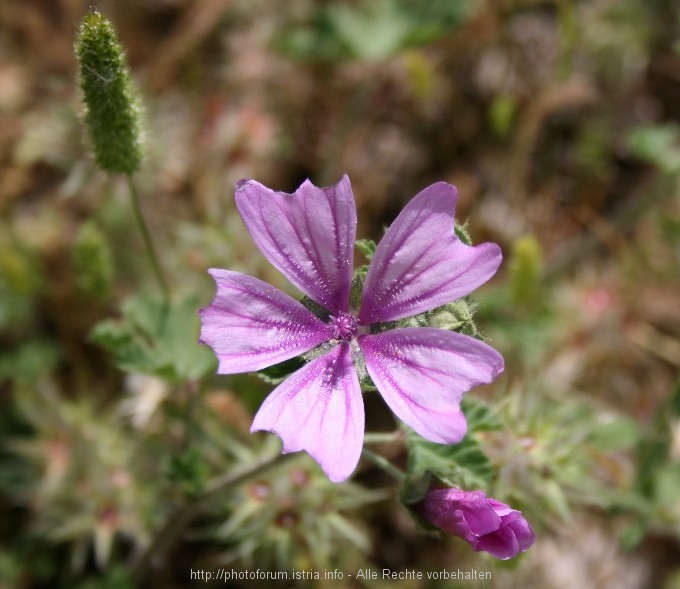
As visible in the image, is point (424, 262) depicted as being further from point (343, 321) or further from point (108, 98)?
point (108, 98)

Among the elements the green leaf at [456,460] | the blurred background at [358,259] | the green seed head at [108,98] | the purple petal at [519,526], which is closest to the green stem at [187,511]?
the blurred background at [358,259]

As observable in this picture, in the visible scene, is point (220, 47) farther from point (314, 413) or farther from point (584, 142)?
point (314, 413)

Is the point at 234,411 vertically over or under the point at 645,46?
under

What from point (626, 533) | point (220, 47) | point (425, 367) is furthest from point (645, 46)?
point (425, 367)

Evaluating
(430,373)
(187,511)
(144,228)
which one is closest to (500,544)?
(430,373)

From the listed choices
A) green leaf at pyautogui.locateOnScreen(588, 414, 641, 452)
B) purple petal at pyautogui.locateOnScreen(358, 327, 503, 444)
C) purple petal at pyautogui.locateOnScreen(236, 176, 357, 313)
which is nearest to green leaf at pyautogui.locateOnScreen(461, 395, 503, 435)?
purple petal at pyautogui.locateOnScreen(358, 327, 503, 444)
